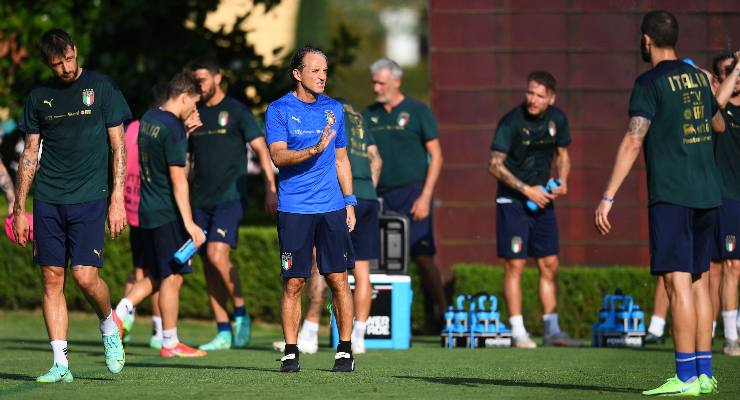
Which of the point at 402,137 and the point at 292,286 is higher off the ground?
the point at 402,137

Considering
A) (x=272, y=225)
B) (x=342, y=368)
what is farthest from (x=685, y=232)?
(x=272, y=225)

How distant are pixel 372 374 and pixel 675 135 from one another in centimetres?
254

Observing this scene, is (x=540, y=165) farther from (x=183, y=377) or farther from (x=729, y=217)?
(x=183, y=377)

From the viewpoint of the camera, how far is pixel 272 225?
1631 centimetres

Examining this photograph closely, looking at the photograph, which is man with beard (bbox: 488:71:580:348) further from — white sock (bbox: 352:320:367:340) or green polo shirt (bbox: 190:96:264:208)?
green polo shirt (bbox: 190:96:264:208)

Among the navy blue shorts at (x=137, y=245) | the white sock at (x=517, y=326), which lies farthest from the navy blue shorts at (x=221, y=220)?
the white sock at (x=517, y=326)

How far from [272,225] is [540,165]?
4.38m

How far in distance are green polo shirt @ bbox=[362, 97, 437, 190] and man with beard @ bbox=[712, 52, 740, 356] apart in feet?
9.36

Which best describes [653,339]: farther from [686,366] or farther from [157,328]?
[686,366]

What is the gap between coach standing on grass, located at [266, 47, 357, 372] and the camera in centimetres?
928

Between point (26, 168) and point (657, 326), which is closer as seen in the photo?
point (26, 168)

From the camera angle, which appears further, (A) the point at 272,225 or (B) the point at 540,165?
(A) the point at 272,225

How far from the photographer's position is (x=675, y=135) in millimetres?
8008

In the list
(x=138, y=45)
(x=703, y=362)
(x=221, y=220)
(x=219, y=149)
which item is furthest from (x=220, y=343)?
(x=138, y=45)
